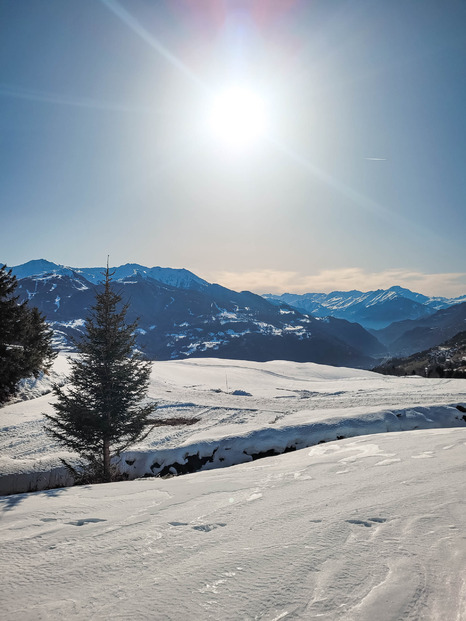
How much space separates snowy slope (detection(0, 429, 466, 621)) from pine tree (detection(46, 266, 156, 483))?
19.1 feet

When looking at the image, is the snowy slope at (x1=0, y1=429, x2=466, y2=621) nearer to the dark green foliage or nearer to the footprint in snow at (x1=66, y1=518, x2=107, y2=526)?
the footprint in snow at (x1=66, y1=518, x2=107, y2=526)

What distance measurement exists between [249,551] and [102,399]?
11.2 metres

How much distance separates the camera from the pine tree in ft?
43.5

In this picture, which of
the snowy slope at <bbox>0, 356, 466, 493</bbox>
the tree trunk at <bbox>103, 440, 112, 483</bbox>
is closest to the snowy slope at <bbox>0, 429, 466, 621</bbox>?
the tree trunk at <bbox>103, 440, 112, 483</bbox>

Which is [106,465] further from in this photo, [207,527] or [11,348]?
[207,527]

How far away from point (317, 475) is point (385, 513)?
10.4 feet

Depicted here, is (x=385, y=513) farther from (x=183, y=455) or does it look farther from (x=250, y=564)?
(x=183, y=455)

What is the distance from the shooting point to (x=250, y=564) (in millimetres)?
3729

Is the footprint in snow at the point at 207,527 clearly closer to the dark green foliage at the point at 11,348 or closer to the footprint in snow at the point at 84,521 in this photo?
the footprint in snow at the point at 84,521

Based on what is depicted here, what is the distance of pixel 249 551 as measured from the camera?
4051mm

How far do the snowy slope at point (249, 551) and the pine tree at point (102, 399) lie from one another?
583 centimetres

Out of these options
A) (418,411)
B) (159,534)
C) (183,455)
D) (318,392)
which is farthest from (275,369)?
(159,534)

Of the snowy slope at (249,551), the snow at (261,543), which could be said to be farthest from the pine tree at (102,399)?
the snowy slope at (249,551)

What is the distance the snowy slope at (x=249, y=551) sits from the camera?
2.99 metres
